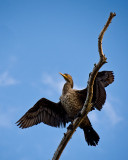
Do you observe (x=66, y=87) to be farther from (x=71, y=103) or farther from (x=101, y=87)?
(x=101, y=87)

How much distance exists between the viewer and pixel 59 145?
5.51 metres

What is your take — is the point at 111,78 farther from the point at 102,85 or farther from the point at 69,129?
the point at 69,129

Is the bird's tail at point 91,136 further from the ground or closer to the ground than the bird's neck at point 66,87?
closer to the ground

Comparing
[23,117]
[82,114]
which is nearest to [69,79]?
[23,117]

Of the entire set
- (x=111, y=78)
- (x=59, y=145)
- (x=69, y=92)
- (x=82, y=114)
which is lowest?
(x=59, y=145)

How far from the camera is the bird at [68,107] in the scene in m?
6.70

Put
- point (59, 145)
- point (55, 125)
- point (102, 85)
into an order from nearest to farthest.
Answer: point (59, 145)
point (102, 85)
point (55, 125)

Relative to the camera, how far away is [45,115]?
309 inches

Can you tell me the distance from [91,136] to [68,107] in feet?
3.26

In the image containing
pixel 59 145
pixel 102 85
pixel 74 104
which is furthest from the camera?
pixel 74 104

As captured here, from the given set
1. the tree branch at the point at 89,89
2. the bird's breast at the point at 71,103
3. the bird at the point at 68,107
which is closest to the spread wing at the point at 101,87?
the bird at the point at 68,107

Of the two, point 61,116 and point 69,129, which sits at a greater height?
point 61,116

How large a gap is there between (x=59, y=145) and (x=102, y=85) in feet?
6.51

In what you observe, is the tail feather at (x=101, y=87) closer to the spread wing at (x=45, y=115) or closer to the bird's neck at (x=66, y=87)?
the bird's neck at (x=66, y=87)
